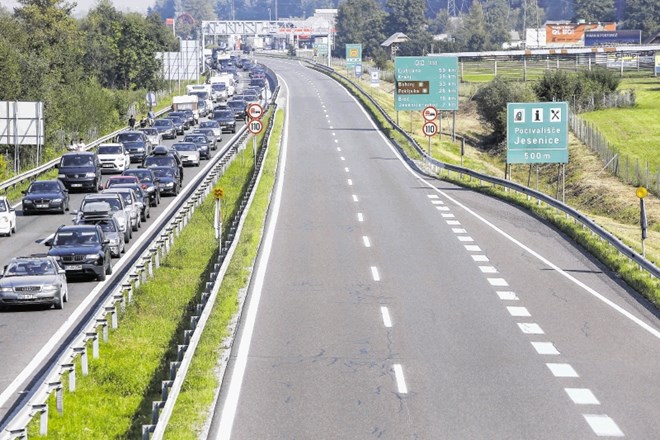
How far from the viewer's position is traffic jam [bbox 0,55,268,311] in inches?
1081

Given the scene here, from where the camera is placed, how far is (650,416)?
55.1 ft

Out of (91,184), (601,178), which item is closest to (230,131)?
(601,178)

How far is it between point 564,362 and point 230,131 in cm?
6905

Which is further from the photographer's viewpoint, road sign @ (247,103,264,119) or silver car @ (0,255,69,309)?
road sign @ (247,103,264,119)

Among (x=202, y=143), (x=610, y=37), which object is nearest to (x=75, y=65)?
(x=202, y=143)

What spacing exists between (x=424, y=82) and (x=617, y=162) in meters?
14.4

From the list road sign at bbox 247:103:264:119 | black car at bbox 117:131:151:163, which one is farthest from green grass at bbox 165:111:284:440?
black car at bbox 117:131:151:163

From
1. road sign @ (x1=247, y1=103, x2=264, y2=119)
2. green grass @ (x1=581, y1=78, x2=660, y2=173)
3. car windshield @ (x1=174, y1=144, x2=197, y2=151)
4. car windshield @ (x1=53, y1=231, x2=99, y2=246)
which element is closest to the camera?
car windshield @ (x1=53, y1=231, x2=99, y2=246)

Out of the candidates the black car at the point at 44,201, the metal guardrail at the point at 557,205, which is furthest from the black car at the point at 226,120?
the black car at the point at 44,201

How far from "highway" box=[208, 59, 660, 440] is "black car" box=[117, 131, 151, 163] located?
25093mm

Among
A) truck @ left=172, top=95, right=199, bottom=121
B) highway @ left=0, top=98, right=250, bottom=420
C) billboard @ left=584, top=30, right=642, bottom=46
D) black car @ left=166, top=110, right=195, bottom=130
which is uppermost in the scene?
billboard @ left=584, top=30, right=642, bottom=46

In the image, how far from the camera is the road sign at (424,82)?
250ft

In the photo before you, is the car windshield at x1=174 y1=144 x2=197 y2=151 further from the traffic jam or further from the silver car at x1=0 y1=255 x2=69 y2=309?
the silver car at x1=0 y1=255 x2=69 y2=309

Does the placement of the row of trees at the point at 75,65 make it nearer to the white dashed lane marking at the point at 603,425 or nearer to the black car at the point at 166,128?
the black car at the point at 166,128
